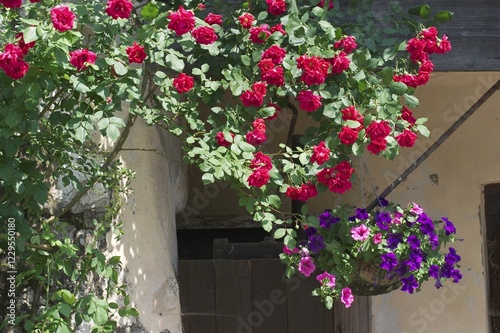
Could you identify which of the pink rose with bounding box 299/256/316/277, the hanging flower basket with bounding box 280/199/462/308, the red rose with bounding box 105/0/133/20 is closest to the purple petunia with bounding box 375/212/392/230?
the hanging flower basket with bounding box 280/199/462/308

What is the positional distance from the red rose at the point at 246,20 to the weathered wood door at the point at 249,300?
140 cm

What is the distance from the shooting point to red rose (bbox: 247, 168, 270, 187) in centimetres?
374

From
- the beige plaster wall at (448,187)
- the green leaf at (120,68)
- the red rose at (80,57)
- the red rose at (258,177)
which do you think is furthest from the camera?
the beige plaster wall at (448,187)

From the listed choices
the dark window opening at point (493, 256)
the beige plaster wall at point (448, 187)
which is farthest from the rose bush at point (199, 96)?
the dark window opening at point (493, 256)

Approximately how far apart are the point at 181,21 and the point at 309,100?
63cm

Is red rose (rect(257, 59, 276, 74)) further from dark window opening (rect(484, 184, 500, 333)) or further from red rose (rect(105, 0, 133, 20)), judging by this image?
dark window opening (rect(484, 184, 500, 333))

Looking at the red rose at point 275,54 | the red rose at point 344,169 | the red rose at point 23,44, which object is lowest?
the red rose at point 344,169

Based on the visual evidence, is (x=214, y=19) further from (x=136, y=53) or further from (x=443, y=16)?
(x=443, y=16)

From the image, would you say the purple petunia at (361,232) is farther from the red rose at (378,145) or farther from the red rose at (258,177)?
the red rose at (258,177)

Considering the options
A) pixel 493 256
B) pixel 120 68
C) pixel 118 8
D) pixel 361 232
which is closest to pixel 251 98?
pixel 120 68

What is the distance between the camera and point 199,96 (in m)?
4.05

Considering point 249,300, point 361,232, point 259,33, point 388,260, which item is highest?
point 259,33

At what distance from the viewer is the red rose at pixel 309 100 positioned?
12.9 ft

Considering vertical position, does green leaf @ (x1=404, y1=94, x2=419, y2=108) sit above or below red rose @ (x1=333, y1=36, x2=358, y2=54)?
below
